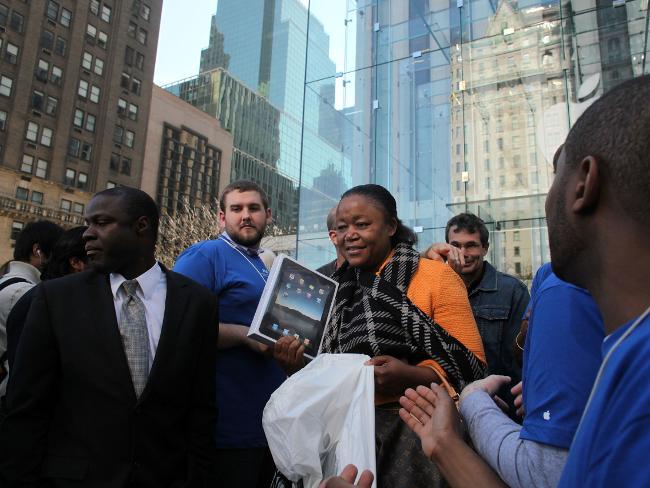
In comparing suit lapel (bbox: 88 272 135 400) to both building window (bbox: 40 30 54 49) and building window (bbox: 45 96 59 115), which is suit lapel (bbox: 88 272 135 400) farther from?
building window (bbox: 40 30 54 49)

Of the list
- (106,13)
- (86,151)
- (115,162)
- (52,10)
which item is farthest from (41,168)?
(106,13)

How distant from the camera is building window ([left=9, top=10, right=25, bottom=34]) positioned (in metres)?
47.0

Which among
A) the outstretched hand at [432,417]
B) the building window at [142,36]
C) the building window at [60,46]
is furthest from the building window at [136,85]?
the outstretched hand at [432,417]

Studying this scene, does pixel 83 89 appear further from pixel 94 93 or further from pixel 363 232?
pixel 363 232

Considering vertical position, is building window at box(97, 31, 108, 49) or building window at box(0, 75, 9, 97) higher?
building window at box(97, 31, 108, 49)

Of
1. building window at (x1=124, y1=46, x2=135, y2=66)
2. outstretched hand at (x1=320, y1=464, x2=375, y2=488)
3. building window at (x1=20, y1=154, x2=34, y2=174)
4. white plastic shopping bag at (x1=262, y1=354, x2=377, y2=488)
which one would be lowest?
outstretched hand at (x1=320, y1=464, x2=375, y2=488)

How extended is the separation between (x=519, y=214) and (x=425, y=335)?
22.0 ft

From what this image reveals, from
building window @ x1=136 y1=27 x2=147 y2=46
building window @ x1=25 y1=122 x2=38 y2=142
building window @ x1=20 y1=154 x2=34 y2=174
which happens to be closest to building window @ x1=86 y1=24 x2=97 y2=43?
building window @ x1=136 y1=27 x2=147 y2=46

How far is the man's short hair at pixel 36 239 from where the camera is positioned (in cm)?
383

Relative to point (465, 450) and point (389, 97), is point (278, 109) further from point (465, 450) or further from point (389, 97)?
point (465, 450)

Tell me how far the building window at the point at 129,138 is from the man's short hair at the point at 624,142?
60034 mm

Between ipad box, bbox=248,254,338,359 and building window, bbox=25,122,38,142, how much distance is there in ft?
175

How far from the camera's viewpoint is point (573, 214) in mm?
1014

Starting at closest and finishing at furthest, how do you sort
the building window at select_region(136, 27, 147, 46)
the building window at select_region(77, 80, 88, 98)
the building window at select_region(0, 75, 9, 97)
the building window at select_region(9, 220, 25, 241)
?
1. the building window at select_region(9, 220, 25, 241)
2. the building window at select_region(0, 75, 9, 97)
3. the building window at select_region(77, 80, 88, 98)
4. the building window at select_region(136, 27, 147, 46)
